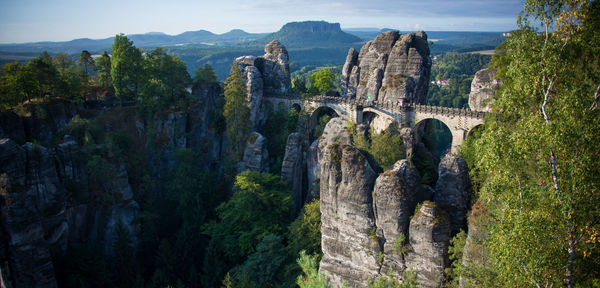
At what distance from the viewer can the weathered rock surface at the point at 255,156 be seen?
3938 centimetres

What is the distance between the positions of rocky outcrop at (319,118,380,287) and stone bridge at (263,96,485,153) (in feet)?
62.6

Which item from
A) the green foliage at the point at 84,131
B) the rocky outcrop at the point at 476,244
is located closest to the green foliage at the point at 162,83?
the green foliage at the point at 84,131

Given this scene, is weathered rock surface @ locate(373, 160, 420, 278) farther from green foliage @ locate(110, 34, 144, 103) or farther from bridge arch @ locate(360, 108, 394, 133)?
green foliage @ locate(110, 34, 144, 103)

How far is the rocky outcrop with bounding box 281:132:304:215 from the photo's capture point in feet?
122

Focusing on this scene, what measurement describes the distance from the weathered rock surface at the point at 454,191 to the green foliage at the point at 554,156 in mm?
6976

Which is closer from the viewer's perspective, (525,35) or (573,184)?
(573,184)

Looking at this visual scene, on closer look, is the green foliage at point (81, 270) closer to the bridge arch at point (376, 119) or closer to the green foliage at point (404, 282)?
the green foliage at point (404, 282)

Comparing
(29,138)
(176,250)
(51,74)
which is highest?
(51,74)

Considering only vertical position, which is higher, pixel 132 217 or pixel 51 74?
pixel 51 74

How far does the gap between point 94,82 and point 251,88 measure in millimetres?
19988

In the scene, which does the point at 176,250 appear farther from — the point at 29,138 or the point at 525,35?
the point at 525,35

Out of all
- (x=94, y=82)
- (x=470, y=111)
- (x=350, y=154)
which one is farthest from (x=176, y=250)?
(x=470, y=111)

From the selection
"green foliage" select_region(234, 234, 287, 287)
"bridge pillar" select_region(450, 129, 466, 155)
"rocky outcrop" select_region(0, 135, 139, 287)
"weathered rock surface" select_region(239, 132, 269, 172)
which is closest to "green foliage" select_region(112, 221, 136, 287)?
"rocky outcrop" select_region(0, 135, 139, 287)

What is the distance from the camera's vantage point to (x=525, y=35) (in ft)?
Result: 43.1
